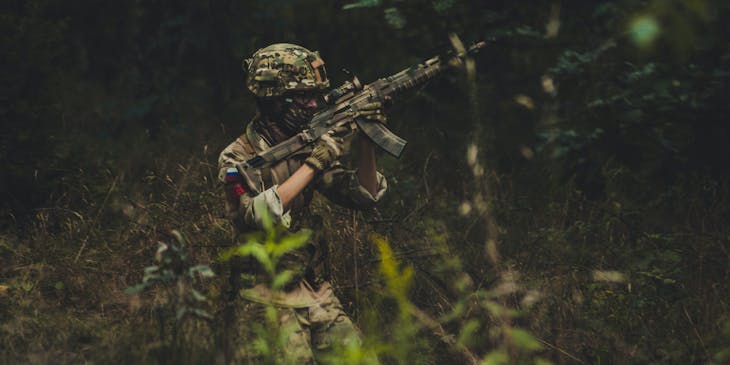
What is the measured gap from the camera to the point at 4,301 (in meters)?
4.73

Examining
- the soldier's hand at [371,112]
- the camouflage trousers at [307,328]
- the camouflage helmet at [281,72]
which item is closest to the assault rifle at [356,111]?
the soldier's hand at [371,112]

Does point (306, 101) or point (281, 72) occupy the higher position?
point (281, 72)

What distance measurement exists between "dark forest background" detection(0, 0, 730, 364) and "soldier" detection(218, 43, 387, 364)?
22 centimetres

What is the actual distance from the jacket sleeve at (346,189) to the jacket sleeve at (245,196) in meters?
0.28

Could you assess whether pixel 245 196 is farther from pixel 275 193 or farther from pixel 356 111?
pixel 356 111

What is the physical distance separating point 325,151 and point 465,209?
157cm

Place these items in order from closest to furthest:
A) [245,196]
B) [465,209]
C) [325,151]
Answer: [465,209] < [245,196] < [325,151]

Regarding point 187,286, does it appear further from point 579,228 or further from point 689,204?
point 689,204

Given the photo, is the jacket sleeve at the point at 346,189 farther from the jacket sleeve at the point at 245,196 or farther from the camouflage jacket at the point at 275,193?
the jacket sleeve at the point at 245,196

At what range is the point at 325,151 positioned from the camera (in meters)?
3.87

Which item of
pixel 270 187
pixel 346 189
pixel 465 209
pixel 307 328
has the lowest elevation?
pixel 307 328

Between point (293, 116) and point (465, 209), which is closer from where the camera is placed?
point (465, 209)

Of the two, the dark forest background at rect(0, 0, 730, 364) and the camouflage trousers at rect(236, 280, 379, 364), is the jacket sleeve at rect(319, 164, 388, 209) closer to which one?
the dark forest background at rect(0, 0, 730, 364)

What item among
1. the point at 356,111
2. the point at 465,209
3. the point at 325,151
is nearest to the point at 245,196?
the point at 325,151
